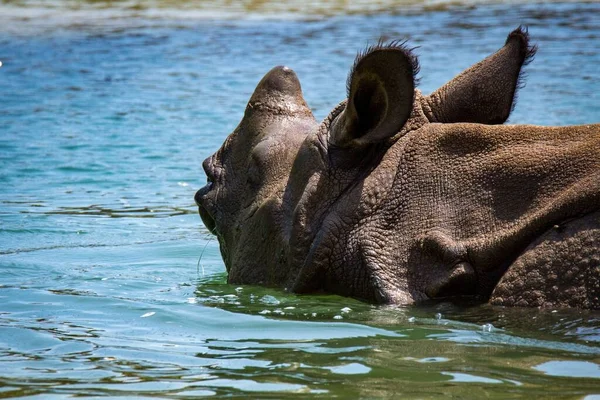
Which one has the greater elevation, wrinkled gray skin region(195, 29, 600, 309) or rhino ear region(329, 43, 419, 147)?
rhino ear region(329, 43, 419, 147)

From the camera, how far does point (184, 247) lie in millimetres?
7926

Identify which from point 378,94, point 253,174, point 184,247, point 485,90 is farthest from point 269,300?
point 184,247

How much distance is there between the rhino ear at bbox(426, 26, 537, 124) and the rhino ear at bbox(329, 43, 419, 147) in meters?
0.27

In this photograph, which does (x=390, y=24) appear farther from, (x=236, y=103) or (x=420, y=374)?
(x=420, y=374)

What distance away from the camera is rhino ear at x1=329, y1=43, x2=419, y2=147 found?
4980mm

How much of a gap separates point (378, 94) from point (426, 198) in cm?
54

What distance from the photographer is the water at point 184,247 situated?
4250mm

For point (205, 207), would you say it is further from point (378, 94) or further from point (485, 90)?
point (485, 90)

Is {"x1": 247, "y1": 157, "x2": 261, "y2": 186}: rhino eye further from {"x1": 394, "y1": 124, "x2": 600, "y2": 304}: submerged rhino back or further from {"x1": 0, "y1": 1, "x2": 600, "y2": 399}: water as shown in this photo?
{"x1": 394, "y1": 124, "x2": 600, "y2": 304}: submerged rhino back

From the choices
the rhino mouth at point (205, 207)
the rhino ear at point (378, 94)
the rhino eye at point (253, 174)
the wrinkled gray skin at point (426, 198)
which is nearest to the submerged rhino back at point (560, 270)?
the wrinkled gray skin at point (426, 198)

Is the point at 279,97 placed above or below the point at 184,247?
above

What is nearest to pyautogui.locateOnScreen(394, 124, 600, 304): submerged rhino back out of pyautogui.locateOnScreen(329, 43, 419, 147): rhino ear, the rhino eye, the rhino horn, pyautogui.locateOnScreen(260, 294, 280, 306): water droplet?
pyautogui.locateOnScreen(329, 43, 419, 147): rhino ear

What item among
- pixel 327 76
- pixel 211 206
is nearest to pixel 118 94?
pixel 327 76

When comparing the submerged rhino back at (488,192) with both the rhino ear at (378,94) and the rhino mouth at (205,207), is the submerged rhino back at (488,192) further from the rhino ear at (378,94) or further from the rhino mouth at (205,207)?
the rhino mouth at (205,207)
